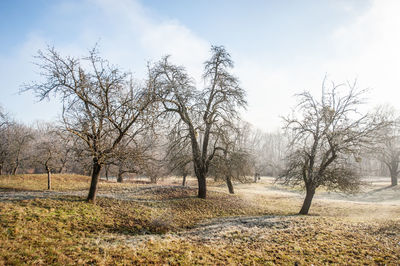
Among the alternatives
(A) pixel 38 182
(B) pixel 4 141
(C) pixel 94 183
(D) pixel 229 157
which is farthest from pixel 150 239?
(B) pixel 4 141

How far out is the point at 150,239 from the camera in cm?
734

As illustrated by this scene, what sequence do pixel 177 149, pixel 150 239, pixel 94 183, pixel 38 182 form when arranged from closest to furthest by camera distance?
1. pixel 150 239
2. pixel 94 183
3. pixel 177 149
4. pixel 38 182

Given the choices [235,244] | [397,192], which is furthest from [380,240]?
[397,192]

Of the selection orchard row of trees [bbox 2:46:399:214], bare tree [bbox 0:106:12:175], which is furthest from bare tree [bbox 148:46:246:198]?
bare tree [bbox 0:106:12:175]

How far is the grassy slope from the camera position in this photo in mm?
5645

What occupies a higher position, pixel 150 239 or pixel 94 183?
pixel 94 183

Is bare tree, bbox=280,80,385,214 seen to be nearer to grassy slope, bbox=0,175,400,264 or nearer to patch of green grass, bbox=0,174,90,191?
grassy slope, bbox=0,175,400,264

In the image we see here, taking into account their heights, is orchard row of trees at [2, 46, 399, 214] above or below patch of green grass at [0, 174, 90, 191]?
above

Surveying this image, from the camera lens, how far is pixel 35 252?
5250mm

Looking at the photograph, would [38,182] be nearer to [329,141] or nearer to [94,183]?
[94,183]

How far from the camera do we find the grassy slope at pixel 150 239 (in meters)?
5.64

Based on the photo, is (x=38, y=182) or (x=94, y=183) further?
(x=38, y=182)

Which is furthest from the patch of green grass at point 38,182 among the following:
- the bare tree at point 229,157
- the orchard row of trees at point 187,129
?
the bare tree at point 229,157

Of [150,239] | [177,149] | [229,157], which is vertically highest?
[177,149]
